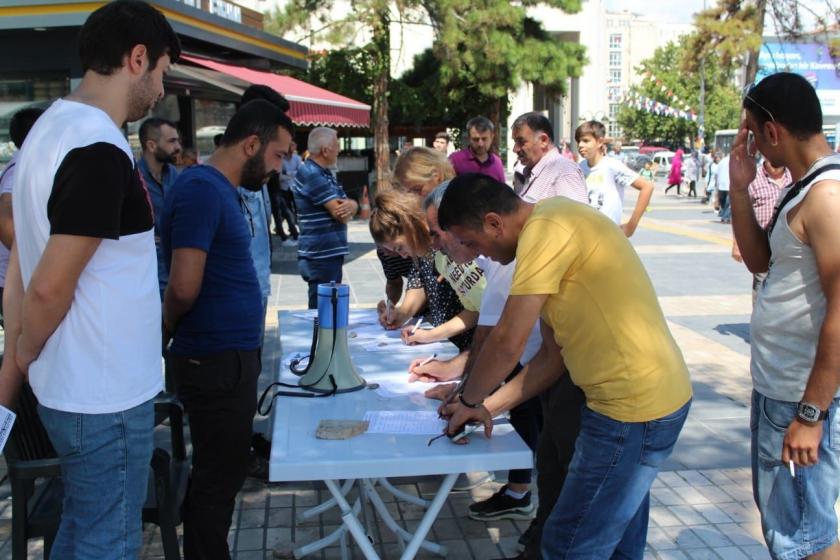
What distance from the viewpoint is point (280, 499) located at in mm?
3742

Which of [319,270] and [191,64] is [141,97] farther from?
[191,64]

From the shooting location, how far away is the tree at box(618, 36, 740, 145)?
68000 millimetres

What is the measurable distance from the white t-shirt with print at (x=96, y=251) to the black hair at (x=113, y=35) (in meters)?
0.12

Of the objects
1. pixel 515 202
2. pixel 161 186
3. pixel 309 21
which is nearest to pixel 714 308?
pixel 161 186

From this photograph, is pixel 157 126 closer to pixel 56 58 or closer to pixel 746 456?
pixel 56 58

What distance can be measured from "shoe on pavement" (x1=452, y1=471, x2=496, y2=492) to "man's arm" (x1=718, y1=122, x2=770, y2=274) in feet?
5.94

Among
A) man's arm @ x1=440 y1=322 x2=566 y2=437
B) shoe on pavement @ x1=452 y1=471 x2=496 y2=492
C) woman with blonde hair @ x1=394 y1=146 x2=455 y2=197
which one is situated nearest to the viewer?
man's arm @ x1=440 y1=322 x2=566 y2=437

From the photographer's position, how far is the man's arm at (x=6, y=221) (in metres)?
3.55

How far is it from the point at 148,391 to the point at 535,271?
97cm

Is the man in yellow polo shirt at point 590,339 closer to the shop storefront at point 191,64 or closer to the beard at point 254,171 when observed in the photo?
the beard at point 254,171

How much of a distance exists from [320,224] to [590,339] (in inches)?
129

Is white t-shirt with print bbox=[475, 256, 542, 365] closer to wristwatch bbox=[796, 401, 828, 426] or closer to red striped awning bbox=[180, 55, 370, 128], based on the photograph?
wristwatch bbox=[796, 401, 828, 426]

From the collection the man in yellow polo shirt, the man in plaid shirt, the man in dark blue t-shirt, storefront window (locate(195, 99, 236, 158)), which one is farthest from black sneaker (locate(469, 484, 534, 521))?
storefront window (locate(195, 99, 236, 158))

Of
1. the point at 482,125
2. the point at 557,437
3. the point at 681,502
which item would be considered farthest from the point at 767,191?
the point at 557,437
